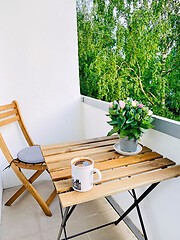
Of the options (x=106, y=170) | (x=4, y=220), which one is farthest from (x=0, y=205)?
(x=106, y=170)

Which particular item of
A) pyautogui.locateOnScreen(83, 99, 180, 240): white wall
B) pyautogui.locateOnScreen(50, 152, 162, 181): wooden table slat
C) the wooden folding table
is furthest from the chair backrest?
pyautogui.locateOnScreen(83, 99, 180, 240): white wall

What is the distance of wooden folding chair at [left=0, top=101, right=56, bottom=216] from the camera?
148cm

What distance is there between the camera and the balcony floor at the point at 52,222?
135 cm

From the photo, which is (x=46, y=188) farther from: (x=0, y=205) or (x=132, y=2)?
(x=132, y=2)

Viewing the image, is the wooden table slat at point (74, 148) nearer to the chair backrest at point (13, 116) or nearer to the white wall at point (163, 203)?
the white wall at point (163, 203)

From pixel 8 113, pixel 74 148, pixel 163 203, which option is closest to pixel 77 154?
pixel 74 148

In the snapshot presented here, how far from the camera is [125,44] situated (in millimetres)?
3729

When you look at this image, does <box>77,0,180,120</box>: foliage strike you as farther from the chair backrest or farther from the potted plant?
the potted plant

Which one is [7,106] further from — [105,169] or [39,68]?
[105,169]

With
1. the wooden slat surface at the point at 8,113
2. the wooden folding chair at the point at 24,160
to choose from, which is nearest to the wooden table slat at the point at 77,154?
the wooden folding chair at the point at 24,160

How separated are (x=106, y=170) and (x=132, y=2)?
385cm

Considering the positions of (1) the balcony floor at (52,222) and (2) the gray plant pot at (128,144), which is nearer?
(2) the gray plant pot at (128,144)

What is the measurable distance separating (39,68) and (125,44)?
249 cm

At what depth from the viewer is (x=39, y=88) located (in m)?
1.86
